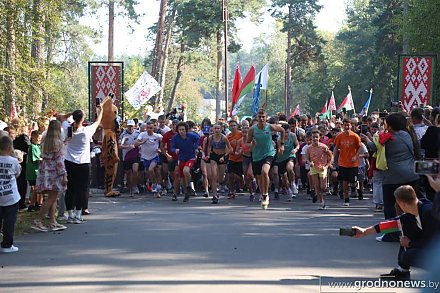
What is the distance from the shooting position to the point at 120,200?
20.2 metres

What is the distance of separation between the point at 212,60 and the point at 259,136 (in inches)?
1764

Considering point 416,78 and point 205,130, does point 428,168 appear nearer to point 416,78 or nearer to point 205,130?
point 416,78

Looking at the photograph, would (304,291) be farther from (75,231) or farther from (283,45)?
(283,45)

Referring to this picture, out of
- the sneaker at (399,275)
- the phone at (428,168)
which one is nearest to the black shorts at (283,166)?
the sneaker at (399,275)

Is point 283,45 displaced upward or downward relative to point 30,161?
upward

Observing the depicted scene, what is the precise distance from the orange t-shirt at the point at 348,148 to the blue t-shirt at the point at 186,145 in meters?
3.33

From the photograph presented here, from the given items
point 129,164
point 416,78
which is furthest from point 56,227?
point 416,78

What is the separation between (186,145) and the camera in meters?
19.6

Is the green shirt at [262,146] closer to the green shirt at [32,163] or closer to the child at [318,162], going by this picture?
the child at [318,162]

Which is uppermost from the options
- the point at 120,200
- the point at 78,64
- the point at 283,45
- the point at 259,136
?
the point at 283,45

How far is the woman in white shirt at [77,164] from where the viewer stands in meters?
14.7

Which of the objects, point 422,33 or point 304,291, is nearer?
point 304,291

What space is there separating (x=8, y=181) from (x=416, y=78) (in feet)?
42.2

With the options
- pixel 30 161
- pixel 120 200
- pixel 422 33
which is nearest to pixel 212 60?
pixel 422 33
